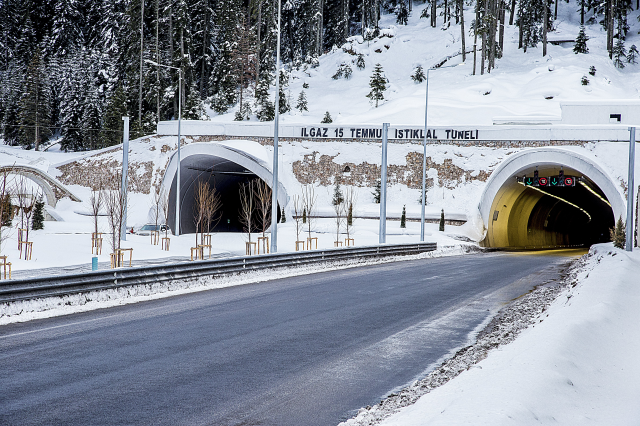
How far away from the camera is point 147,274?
15.6m

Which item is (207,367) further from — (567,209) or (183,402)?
(567,209)

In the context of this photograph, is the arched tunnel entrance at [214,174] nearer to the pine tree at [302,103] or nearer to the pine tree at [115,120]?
the pine tree at [302,103]

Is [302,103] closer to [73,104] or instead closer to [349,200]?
[349,200]

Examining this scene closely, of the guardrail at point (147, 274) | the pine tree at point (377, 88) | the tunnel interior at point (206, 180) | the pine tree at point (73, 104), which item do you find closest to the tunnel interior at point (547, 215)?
the tunnel interior at point (206, 180)

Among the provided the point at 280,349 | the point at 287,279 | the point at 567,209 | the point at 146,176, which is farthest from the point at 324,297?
the point at 567,209

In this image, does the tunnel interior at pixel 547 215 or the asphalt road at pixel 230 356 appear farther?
the tunnel interior at pixel 547 215

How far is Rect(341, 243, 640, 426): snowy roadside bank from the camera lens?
5.53 m

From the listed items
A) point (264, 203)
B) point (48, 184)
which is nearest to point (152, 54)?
point (48, 184)

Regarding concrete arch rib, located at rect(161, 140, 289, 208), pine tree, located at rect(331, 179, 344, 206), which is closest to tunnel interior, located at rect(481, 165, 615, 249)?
pine tree, located at rect(331, 179, 344, 206)

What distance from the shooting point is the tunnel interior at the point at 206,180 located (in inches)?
1702

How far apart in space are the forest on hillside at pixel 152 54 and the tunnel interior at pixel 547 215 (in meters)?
21.7

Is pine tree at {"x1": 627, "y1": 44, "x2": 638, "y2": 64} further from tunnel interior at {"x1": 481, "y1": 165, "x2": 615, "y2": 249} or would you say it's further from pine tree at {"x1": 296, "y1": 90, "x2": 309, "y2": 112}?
pine tree at {"x1": 296, "y1": 90, "x2": 309, "y2": 112}

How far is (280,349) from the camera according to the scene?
9.27 metres

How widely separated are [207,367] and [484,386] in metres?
3.72
